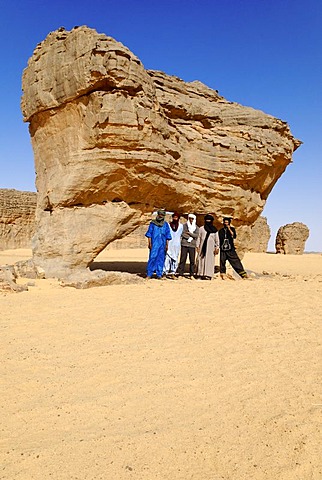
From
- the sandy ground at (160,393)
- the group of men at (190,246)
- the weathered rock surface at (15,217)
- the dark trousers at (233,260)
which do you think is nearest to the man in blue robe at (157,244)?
the group of men at (190,246)

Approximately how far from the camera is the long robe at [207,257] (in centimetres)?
949

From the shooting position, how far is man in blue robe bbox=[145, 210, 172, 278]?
30.7 ft

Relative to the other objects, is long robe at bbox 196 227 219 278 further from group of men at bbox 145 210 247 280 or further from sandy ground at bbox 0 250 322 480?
sandy ground at bbox 0 250 322 480

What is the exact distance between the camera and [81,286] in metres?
7.04

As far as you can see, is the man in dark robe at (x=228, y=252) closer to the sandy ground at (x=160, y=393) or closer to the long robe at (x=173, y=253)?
the long robe at (x=173, y=253)

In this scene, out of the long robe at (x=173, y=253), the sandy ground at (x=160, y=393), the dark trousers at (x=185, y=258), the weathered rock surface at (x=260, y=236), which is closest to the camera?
the sandy ground at (x=160, y=393)

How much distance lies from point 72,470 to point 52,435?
0.38 meters

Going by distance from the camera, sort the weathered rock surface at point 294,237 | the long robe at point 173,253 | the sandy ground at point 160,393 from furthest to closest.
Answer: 1. the weathered rock surface at point 294,237
2. the long robe at point 173,253
3. the sandy ground at point 160,393

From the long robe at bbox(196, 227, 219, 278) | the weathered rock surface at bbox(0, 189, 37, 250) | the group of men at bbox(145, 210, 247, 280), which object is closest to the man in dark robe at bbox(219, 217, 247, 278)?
the group of men at bbox(145, 210, 247, 280)

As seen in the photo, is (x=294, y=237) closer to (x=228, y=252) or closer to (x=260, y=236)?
(x=260, y=236)

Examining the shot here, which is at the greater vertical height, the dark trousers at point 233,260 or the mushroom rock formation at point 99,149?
the mushroom rock formation at point 99,149

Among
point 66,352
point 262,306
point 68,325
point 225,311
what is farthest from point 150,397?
point 262,306

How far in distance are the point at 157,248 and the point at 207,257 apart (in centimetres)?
132

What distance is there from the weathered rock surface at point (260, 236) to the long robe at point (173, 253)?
66.7ft
